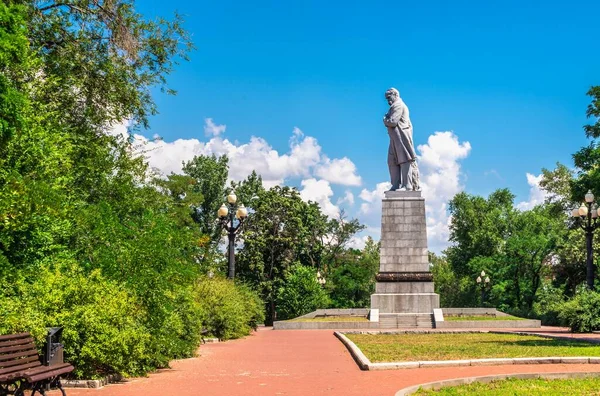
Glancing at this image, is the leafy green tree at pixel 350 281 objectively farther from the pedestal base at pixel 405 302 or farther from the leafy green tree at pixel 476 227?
the pedestal base at pixel 405 302

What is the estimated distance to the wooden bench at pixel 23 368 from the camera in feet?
27.1

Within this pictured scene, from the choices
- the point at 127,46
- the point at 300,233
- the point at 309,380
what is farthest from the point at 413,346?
the point at 300,233

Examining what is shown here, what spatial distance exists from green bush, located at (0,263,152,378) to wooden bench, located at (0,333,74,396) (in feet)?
3.86

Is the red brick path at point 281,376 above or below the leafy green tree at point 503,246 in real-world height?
below

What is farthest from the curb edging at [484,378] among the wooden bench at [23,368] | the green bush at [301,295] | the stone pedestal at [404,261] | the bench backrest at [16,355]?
the green bush at [301,295]

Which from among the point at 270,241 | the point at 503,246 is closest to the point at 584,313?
the point at 270,241

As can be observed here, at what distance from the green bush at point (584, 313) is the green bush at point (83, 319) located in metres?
17.2

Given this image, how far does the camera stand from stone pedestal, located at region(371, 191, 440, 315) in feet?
99.9

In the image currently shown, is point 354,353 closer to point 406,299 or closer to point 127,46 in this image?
point 127,46

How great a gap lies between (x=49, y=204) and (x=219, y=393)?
181 inches

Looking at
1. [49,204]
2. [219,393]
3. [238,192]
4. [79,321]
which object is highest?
[238,192]

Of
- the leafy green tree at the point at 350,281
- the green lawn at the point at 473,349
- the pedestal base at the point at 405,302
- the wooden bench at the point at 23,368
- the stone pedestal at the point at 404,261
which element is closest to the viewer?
the wooden bench at the point at 23,368

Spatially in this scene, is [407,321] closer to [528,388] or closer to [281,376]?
[281,376]

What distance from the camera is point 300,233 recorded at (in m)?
57.2
